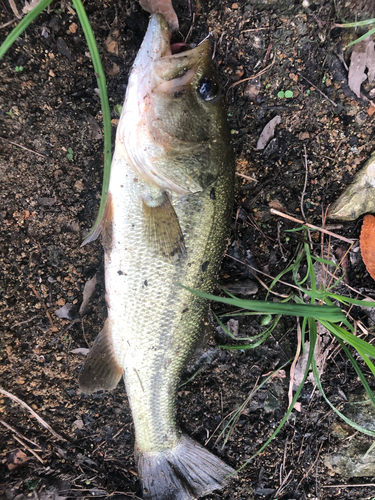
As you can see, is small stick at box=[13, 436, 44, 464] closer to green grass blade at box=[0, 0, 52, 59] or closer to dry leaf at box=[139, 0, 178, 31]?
green grass blade at box=[0, 0, 52, 59]

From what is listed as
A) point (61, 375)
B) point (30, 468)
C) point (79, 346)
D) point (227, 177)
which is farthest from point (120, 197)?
point (30, 468)

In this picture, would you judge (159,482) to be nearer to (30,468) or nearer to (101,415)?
(101,415)

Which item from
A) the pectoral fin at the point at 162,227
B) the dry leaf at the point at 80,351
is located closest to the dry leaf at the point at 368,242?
the pectoral fin at the point at 162,227

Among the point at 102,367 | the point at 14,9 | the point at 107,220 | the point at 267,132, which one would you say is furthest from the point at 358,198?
the point at 14,9

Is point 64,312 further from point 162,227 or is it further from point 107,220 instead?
point 162,227

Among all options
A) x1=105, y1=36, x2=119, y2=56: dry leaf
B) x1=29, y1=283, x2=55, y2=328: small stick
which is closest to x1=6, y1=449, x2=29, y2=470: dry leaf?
x1=29, y1=283, x2=55, y2=328: small stick

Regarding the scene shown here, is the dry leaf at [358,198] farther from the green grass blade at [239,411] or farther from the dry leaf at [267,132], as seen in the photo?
the green grass blade at [239,411]
